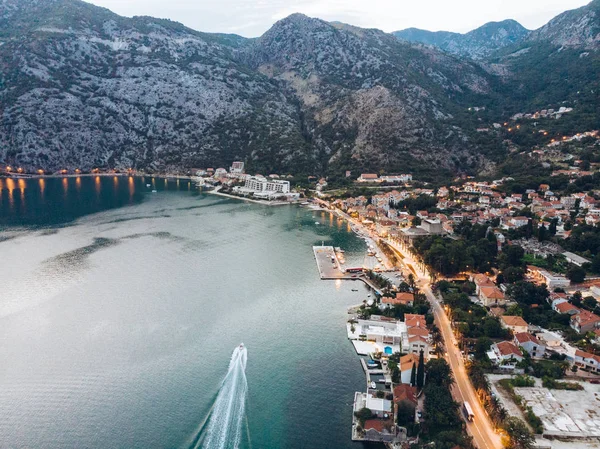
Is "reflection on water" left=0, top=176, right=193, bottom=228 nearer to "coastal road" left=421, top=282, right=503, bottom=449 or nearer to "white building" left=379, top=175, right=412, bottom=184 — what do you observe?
"white building" left=379, top=175, right=412, bottom=184

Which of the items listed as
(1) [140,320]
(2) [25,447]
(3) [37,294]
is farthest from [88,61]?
(2) [25,447]

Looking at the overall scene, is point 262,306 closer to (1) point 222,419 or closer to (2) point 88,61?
(1) point 222,419

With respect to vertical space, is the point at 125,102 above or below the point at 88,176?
above

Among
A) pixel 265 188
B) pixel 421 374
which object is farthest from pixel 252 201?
pixel 421 374

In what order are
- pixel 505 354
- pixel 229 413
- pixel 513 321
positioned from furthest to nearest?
pixel 513 321
pixel 505 354
pixel 229 413

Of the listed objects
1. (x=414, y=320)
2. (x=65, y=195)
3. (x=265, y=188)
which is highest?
(x=265, y=188)

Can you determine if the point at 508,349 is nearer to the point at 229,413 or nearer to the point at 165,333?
the point at 229,413
